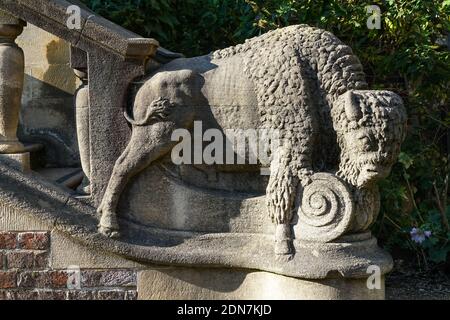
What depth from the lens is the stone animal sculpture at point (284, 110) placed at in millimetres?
3609

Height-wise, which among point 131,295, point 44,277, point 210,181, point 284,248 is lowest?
point 131,295

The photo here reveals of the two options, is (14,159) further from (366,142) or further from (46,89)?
(366,142)

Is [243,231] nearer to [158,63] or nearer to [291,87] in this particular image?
[291,87]

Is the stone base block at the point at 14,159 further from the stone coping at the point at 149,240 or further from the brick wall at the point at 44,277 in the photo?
the brick wall at the point at 44,277

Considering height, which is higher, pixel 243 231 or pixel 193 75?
pixel 193 75

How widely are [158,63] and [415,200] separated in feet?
9.72

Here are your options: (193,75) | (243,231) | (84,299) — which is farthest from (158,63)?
(84,299)

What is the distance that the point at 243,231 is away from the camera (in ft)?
12.6

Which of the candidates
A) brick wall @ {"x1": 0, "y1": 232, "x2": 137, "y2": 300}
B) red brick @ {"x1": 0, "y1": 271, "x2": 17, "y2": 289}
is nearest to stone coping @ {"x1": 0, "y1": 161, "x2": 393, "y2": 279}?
brick wall @ {"x1": 0, "y1": 232, "x2": 137, "y2": 300}

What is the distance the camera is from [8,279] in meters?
3.97

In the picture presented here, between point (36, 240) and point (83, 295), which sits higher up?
point (36, 240)

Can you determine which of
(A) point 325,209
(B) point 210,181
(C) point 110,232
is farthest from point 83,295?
(A) point 325,209

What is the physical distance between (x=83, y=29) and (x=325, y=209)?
1653mm

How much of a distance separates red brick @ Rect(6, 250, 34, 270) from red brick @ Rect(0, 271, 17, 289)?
40 millimetres
